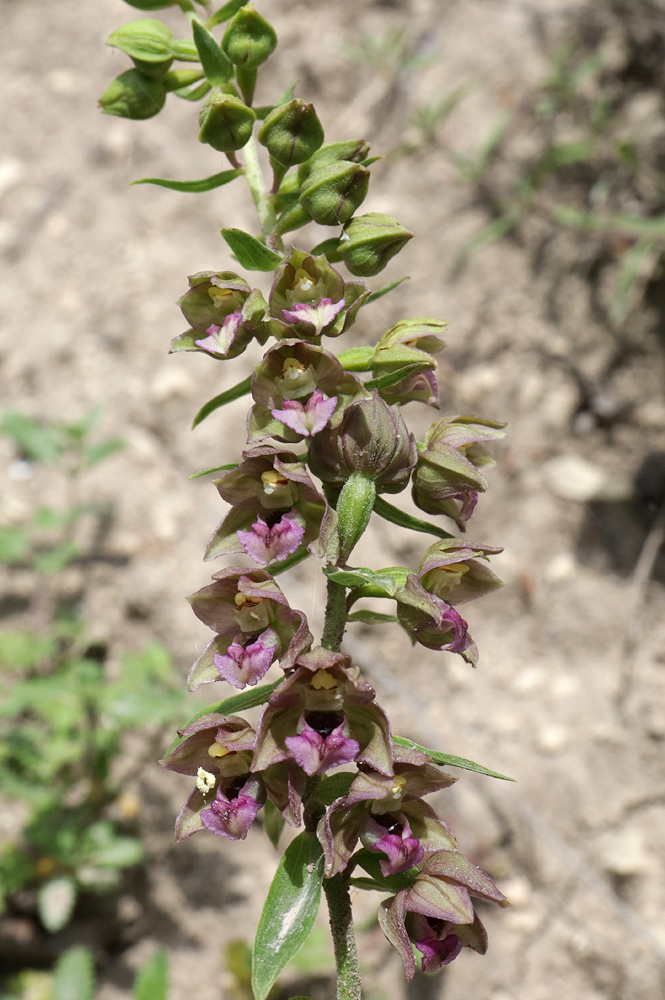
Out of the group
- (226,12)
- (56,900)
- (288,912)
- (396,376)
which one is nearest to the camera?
(288,912)

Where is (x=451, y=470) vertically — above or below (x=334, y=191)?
below

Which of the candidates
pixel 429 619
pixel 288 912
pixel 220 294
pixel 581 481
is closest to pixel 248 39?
pixel 220 294

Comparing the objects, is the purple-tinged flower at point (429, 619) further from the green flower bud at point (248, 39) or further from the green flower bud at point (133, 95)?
the green flower bud at point (133, 95)

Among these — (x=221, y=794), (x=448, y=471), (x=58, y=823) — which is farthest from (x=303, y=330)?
(x=58, y=823)

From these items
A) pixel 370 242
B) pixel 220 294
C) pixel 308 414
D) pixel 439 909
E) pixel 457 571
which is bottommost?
pixel 439 909

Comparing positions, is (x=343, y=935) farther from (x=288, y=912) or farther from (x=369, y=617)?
(x=369, y=617)

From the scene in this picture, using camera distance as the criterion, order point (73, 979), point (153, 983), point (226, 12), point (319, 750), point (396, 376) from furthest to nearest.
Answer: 1. point (73, 979)
2. point (153, 983)
3. point (226, 12)
4. point (396, 376)
5. point (319, 750)

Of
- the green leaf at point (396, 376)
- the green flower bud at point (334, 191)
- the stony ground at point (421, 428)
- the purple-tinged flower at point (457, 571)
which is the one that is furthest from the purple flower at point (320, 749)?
the stony ground at point (421, 428)
